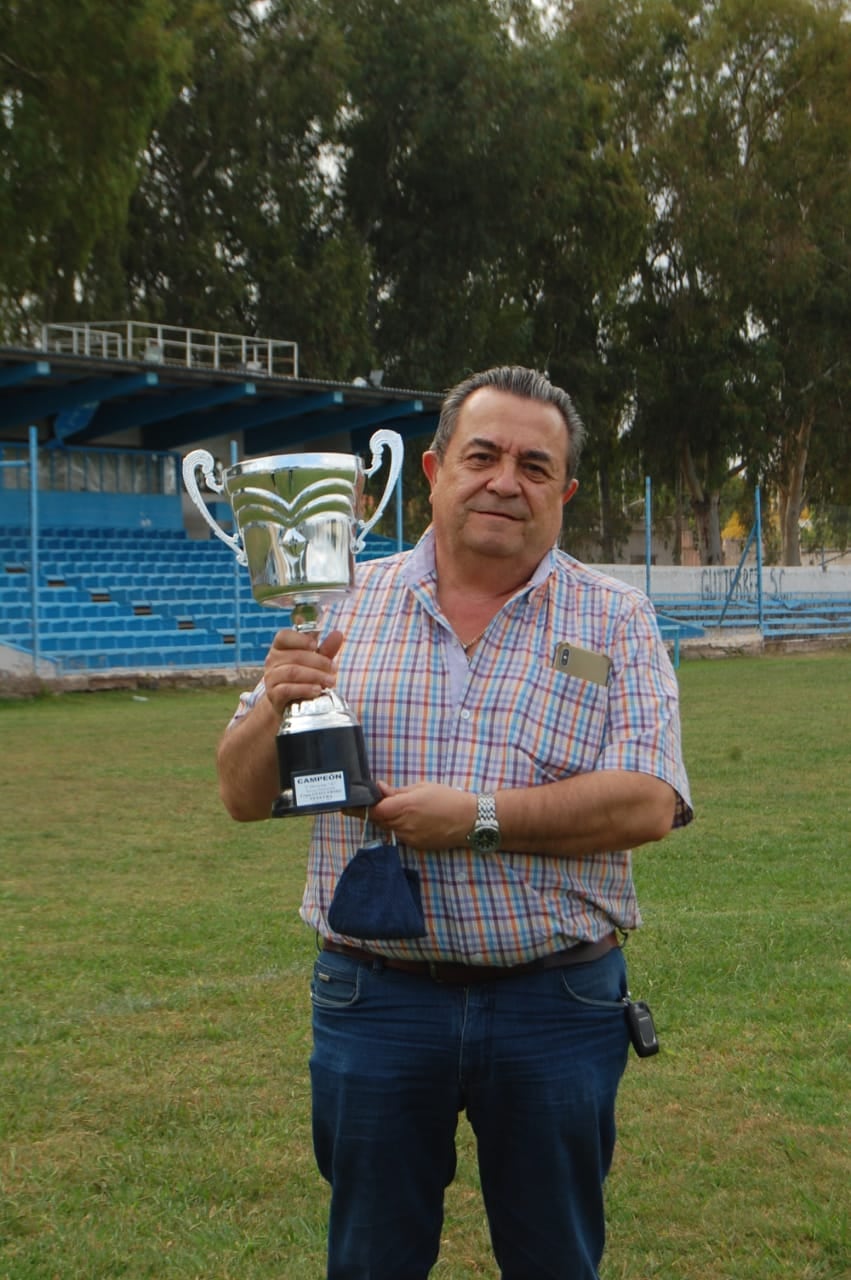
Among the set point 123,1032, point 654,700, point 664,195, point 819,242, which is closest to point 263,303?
point 664,195

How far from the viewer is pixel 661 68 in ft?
161

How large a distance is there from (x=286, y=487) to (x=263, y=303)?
1628 inches

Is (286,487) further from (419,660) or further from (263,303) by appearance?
(263,303)

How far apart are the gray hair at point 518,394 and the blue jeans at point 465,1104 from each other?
96cm

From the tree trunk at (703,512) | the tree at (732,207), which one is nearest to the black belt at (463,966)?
the tree at (732,207)

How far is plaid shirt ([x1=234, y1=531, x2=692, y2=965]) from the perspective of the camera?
2.72m

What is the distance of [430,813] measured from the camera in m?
2.61

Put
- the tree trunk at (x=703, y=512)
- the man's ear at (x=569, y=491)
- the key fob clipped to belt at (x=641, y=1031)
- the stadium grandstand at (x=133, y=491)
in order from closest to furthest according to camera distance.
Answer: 1. the key fob clipped to belt at (x=641, y=1031)
2. the man's ear at (x=569, y=491)
3. the stadium grandstand at (x=133, y=491)
4. the tree trunk at (x=703, y=512)

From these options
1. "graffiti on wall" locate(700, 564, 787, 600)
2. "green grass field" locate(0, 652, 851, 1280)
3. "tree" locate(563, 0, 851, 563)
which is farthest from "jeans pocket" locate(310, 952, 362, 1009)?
"tree" locate(563, 0, 851, 563)

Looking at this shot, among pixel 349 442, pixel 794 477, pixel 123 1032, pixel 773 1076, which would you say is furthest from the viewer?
pixel 794 477

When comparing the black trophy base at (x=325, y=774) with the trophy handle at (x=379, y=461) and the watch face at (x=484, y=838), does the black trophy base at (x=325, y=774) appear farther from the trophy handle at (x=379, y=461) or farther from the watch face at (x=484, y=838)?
the trophy handle at (x=379, y=461)

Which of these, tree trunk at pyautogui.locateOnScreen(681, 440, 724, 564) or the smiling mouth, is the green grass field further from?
tree trunk at pyautogui.locateOnScreen(681, 440, 724, 564)

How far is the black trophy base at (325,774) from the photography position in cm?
259

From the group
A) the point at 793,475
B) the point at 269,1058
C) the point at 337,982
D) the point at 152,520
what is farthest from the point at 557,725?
the point at 793,475
